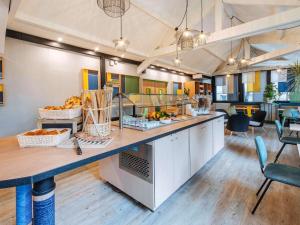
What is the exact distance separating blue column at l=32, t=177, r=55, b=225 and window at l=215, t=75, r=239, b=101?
10.5 m

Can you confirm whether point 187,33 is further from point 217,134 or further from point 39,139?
point 39,139

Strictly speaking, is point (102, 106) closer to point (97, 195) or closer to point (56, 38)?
point (97, 195)

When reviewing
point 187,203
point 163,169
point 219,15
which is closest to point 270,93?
point 219,15

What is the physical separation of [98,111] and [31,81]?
3.11 metres

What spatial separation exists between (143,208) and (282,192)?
6.34 ft

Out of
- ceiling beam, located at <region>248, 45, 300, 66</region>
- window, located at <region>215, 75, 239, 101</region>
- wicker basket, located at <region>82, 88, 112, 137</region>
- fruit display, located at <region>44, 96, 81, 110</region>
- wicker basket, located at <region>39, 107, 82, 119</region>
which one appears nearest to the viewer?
wicker basket, located at <region>82, 88, 112, 137</region>

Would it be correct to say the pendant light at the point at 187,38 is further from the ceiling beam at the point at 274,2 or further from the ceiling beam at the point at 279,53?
the ceiling beam at the point at 279,53

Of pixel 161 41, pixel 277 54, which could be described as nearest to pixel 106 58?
pixel 161 41

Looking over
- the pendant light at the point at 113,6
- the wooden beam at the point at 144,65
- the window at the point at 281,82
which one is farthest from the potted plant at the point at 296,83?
the pendant light at the point at 113,6

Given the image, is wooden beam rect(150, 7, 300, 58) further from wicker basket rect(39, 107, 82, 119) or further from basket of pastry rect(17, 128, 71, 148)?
basket of pastry rect(17, 128, 71, 148)

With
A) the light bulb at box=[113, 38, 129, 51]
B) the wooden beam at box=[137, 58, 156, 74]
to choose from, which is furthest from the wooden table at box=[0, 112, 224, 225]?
the wooden beam at box=[137, 58, 156, 74]

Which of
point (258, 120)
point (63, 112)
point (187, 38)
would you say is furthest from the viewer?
point (258, 120)

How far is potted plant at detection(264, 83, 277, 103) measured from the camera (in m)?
7.94

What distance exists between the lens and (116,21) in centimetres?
399
